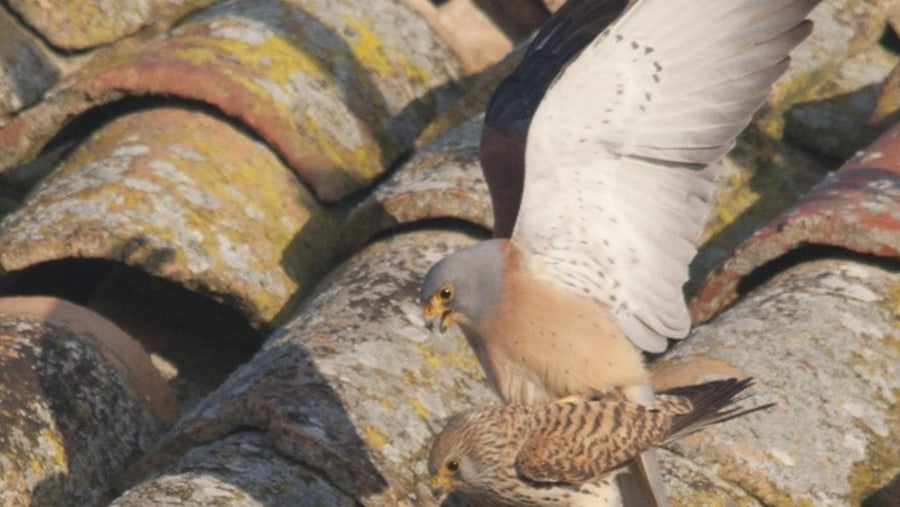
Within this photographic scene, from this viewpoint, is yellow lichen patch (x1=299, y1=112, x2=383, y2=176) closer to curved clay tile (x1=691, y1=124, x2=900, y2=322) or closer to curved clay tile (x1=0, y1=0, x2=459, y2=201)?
curved clay tile (x1=0, y1=0, x2=459, y2=201)

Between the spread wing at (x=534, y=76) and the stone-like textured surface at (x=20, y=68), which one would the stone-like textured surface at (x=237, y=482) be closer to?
the spread wing at (x=534, y=76)

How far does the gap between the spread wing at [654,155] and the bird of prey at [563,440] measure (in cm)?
32

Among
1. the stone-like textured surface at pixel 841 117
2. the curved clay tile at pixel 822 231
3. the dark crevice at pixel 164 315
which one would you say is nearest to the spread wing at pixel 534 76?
the curved clay tile at pixel 822 231

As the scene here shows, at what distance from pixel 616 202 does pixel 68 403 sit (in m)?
1.34

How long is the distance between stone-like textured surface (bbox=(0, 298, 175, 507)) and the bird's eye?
779 mm

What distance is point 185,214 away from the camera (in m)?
5.42

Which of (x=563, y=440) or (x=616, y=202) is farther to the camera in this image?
(x=616, y=202)

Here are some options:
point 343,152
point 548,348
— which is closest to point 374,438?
point 548,348

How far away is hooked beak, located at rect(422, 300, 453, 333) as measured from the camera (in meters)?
4.56

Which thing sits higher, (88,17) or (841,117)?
(88,17)

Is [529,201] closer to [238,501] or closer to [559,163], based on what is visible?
[559,163]

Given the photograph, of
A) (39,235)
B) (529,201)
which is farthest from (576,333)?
(39,235)

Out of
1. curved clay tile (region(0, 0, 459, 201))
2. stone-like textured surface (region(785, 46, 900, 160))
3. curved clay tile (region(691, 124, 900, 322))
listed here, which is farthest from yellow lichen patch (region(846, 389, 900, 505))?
curved clay tile (region(0, 0, 459, 201))

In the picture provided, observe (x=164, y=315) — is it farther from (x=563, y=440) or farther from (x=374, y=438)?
(x=563, y=440)
